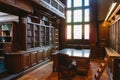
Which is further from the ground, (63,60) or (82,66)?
(63,60)

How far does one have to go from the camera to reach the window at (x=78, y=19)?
28.8 ft

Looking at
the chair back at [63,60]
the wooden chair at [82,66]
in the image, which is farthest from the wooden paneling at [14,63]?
the wooden chair at [82,66]

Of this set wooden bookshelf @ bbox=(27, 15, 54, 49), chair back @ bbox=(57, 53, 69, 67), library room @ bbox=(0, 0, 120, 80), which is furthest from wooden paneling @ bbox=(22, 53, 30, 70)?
chair back @ bbox=(57, 53, 69, 67)

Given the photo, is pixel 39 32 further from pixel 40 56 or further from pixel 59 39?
pixel 59 39

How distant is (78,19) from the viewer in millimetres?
8930

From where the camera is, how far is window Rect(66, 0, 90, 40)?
877cm

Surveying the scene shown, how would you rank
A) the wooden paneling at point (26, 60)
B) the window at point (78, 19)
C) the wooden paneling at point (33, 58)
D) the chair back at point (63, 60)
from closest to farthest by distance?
1. the chair back at point (63, 60)
2. the wooden paneling at point (26, 60)
3. the wooden paneling at point (33, 58)
4. the window at point (78, 19)

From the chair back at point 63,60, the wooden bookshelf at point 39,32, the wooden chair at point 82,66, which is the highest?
→ the wooden bookshelf at point 39,32

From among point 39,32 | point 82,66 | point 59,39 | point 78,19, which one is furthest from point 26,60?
point 78,19

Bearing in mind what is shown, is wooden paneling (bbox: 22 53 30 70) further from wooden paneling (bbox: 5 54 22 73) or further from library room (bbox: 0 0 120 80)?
wooden paneling (bbox: 5 54 22 73)

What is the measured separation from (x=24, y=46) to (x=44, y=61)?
1.80m

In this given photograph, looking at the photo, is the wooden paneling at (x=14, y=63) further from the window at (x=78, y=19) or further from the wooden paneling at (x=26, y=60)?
the window at (x=78, y=19)

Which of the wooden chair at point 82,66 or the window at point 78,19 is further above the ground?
the window at point 78,19

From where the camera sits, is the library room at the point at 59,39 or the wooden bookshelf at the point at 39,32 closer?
the library room at the point at 59,39
